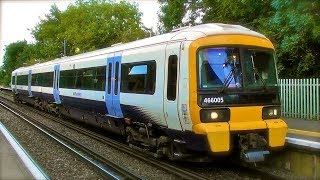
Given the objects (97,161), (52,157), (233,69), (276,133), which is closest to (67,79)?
(52,157)

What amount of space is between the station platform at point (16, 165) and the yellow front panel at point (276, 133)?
171 inches

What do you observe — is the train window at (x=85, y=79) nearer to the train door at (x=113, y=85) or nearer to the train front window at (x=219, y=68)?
the train door at (x=113, y=85)

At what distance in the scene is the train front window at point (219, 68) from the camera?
894cm

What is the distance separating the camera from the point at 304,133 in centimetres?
1185

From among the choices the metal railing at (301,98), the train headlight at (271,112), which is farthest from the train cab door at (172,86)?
the metal railing at (301,98)

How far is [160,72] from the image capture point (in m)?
10.1

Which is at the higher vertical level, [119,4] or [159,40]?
[119,4]

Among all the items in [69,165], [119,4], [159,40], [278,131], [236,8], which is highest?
[119,4]

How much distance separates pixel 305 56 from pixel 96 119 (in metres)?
8.34

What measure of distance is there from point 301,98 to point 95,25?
4068cm

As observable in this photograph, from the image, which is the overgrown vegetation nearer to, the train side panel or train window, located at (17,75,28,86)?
train window, located at (17,75,28,86)

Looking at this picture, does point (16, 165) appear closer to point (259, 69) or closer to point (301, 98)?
point (259, 69)

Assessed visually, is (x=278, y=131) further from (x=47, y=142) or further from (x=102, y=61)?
(x=47, y=142)

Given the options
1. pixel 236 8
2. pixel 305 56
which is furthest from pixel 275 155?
pixel 236 8
